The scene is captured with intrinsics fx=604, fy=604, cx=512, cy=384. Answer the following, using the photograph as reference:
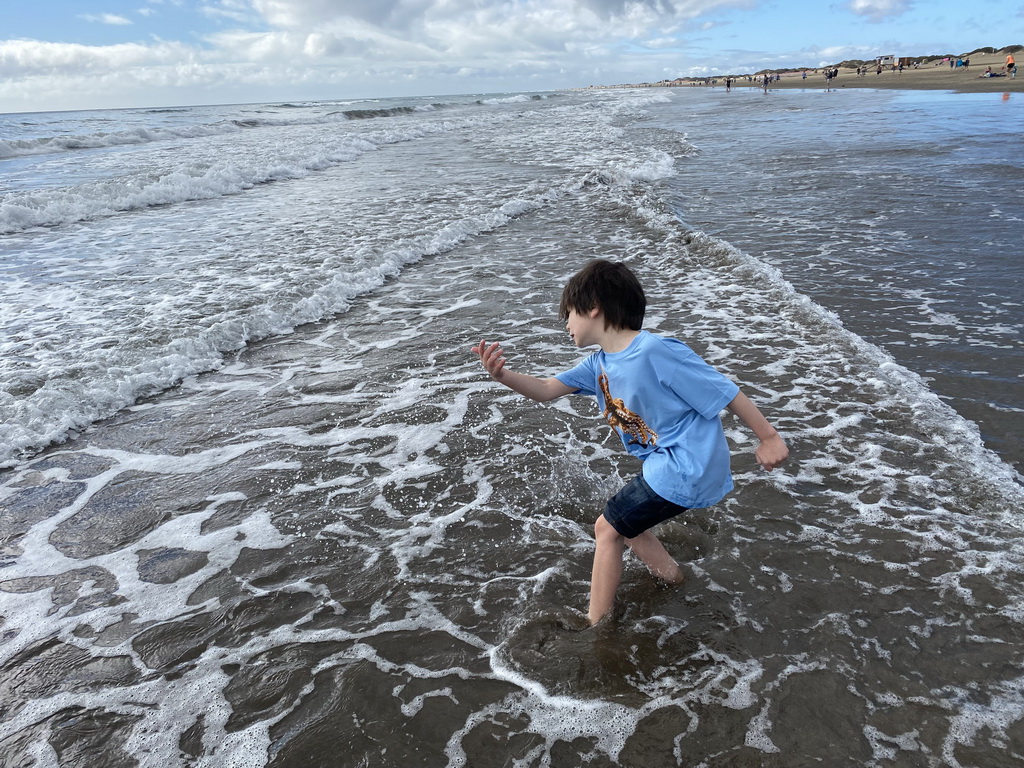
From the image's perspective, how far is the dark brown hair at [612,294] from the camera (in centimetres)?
255

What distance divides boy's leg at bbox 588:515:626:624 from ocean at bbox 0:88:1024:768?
6.5 inches

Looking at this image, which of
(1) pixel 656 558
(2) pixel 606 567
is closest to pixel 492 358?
(2) pixel 606 567

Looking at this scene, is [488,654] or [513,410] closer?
[488,654]

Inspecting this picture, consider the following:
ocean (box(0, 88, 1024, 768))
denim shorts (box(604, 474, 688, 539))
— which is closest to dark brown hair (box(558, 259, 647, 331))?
denim shorts (box(604, 474, 688, 539))

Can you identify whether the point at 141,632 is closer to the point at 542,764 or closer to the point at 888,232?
the point at 542,764

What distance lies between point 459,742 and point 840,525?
244cm

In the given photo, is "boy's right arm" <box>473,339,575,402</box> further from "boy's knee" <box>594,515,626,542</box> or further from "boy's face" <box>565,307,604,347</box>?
"boy's knee" <box>594,515,626,542</box>

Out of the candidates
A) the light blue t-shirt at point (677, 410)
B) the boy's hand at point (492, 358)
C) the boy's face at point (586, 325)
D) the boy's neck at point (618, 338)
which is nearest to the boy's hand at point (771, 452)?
the light blue t-shirt at point (677, 410)

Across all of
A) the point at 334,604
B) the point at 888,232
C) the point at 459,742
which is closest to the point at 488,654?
the point at 459,742

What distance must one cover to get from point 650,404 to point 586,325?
438 mm

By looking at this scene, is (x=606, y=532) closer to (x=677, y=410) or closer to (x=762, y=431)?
(x=677, y=410)

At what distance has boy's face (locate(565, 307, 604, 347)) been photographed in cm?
260

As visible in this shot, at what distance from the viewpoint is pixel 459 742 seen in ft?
7.88

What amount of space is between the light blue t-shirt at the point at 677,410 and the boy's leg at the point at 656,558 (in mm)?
550
